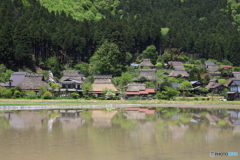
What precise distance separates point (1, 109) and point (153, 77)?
99.8ft

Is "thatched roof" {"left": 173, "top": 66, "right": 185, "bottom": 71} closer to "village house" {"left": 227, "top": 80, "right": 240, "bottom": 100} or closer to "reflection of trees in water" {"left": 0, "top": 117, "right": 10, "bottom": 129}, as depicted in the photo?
"village house" {"left": 227, "top": 80, "right": 240, "bottom": 100}

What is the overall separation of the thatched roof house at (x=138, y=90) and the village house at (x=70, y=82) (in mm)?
7303

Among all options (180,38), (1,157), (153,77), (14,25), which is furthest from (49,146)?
(180,38)

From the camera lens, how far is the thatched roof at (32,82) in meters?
49.0

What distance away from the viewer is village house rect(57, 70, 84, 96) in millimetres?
52344

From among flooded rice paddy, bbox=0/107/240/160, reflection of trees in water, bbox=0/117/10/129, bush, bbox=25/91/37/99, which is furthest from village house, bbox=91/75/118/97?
flooded rice paddy, bbox=0/107/240/160

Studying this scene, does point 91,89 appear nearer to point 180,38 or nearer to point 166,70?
point 166,70

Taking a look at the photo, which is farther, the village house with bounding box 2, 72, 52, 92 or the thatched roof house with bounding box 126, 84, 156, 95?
the thatched roof house with bounding box 126, 84, 156, 95

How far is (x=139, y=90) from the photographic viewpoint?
53875mm

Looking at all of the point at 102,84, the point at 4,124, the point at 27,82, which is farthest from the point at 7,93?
the point at 4,124

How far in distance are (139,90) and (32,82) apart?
15.6m

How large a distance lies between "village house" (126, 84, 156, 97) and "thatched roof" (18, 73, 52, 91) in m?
12.1

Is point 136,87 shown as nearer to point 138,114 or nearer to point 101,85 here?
point 101,85

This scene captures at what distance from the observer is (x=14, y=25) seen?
62094 mm
